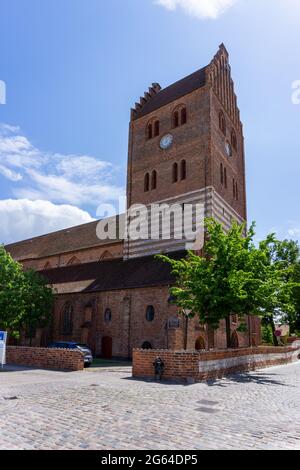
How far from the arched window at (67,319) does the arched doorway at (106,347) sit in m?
4.41

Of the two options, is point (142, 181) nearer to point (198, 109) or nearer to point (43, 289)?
point (198, 109)

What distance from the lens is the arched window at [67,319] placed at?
1371 inches

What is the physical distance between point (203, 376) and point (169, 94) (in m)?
31.3

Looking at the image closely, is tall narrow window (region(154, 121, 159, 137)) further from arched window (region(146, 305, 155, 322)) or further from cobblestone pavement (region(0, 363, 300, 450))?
cobblestone pavement (region(0, 363, 300, 450))

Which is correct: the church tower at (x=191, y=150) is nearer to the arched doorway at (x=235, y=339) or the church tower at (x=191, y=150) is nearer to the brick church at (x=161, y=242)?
the brick church at (x=161, y=242)

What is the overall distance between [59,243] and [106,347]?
18274 mm

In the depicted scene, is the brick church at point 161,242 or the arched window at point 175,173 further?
the arched window at point 175,173

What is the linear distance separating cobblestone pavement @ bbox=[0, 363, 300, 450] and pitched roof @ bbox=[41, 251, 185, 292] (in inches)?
624


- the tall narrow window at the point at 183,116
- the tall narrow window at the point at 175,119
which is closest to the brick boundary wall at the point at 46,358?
the tall narrow window at the point at 183,116

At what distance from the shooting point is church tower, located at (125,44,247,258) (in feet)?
107

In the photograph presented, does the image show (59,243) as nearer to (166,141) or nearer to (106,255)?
(106,255)

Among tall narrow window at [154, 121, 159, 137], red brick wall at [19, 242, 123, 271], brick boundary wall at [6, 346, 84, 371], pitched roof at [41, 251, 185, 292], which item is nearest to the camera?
brick boundary wall at [6, 346, 84, 371]

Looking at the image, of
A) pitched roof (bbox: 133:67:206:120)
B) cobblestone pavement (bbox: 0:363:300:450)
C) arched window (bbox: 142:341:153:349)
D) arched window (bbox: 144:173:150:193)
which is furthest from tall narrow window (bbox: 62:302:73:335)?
cobblestone pavement (bbox: 0:363:300:450)
